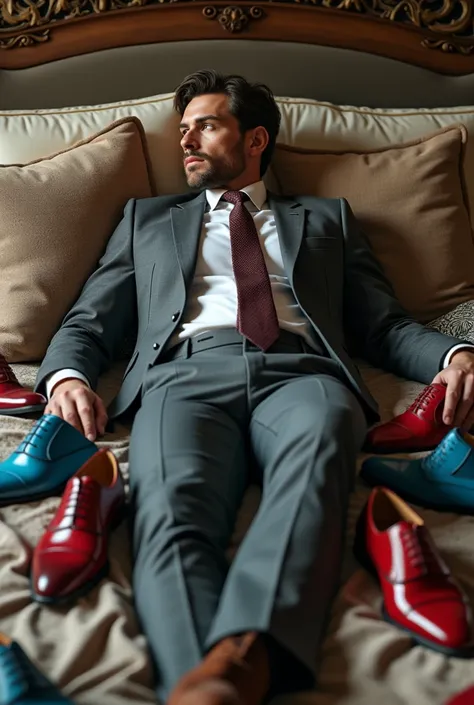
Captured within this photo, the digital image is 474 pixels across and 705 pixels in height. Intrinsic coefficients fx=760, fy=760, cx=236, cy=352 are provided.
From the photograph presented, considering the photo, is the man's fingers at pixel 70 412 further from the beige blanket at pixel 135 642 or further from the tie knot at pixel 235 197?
the tie knot at pixel 235 197

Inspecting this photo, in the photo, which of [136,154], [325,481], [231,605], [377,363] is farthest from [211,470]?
[136,154]

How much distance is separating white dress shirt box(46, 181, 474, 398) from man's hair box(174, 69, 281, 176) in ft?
0.74

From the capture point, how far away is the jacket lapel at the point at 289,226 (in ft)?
5.79

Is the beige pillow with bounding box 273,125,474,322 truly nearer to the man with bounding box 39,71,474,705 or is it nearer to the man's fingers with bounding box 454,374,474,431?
the man with bounding box 39,71,474,705

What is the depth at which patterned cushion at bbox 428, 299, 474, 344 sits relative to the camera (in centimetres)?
183

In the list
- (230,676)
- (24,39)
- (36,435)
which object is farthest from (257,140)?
(230,676)

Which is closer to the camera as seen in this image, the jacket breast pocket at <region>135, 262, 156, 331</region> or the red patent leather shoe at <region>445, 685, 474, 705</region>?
the red patent leather shoe at <region>445, 685, 474, 705</region>

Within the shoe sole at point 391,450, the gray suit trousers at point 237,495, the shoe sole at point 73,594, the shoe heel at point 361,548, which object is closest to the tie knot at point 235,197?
the gray suit trousers at point 237,495

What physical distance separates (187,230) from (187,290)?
19 cm

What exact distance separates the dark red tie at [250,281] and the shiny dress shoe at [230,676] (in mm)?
769

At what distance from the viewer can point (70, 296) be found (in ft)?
6.20

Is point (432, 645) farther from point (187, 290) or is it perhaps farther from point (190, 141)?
point (190, 141)

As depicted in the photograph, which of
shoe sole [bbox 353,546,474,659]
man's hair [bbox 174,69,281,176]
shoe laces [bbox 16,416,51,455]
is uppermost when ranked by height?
man's hair [bbox 174,69,281,176]

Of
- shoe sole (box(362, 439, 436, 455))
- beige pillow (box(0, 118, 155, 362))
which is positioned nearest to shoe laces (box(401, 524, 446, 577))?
shoe sole (box(362, 439, 436, 455))
